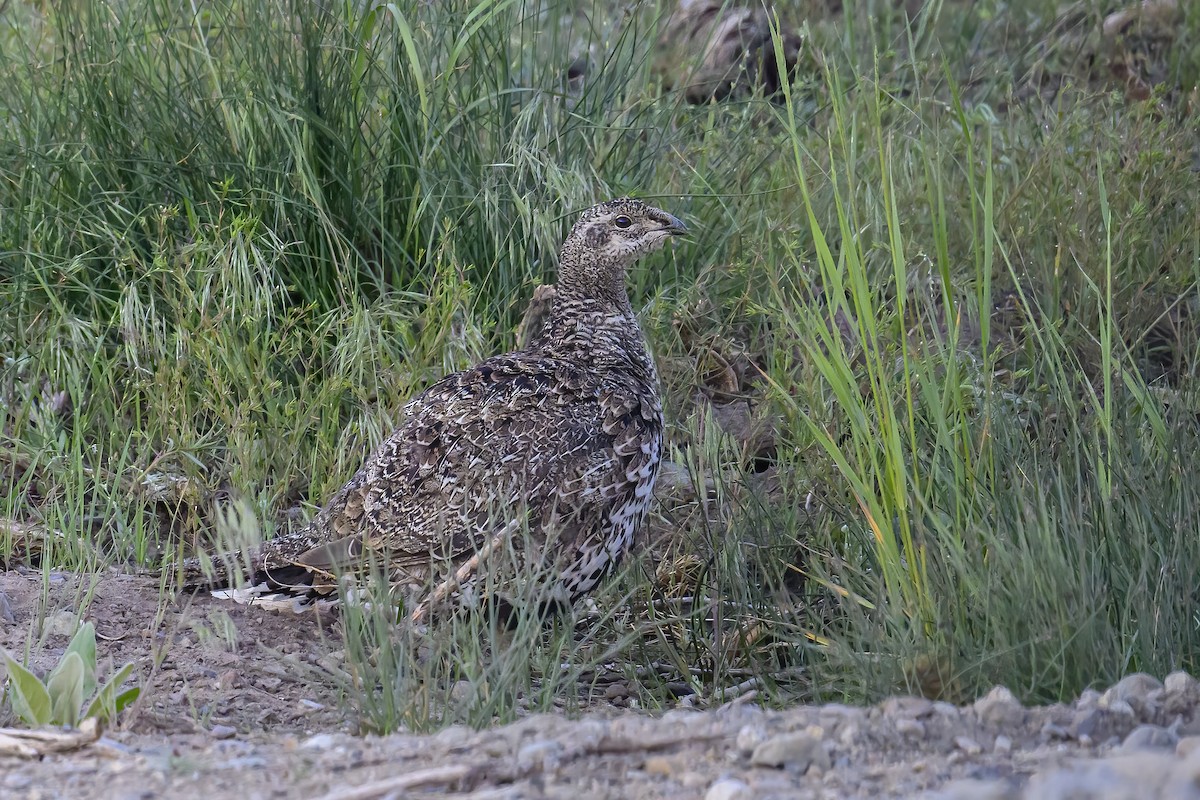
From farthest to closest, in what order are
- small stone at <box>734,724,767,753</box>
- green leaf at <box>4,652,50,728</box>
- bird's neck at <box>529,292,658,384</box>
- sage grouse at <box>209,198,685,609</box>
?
bird's neck at <box>529,292,658,384</box> → sage grouse at <box>209,198,685,609</box> → green leaf at <box>4,652,50,728</box> → small stone at <box>734,724,767,753</box>

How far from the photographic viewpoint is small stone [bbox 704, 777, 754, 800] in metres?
2.12

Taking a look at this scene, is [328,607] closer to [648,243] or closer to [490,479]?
[490,479]

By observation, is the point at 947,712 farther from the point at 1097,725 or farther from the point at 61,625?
the point at 61,625

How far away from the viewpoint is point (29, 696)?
9.55ft

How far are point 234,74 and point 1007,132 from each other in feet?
10.6

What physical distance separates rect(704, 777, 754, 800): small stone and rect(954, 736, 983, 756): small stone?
1.42 ft

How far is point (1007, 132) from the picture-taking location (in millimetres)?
6246

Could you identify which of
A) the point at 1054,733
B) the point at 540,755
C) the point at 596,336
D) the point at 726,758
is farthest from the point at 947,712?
the point at 596,336

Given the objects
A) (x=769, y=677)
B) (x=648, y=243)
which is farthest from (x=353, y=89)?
(x=769, y=677)

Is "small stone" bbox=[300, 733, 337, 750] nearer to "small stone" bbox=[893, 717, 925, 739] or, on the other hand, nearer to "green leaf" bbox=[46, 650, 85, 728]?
"green leaf" bbox=[46, 650, 85, 728]

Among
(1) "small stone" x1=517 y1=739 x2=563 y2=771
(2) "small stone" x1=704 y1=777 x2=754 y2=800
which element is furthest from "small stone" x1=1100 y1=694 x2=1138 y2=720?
(1) "small stone" x1=517 y1=739 x2=563 y2=771

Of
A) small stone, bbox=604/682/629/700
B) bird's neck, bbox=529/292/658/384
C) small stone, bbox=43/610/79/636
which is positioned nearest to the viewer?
small stone, bbox=43/610/79/636

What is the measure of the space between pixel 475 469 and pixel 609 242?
984mm

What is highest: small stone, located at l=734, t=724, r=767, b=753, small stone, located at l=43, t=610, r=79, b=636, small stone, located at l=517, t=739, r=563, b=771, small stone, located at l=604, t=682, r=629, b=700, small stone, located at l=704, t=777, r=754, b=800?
small stone, located at l=704, t=777, r=754, b=800
